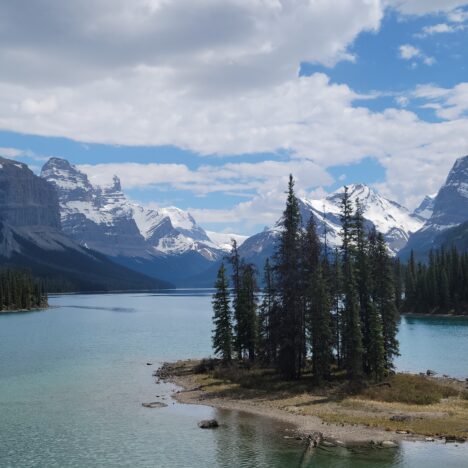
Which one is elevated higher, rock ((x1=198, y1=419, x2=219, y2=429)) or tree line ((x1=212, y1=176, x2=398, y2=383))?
tree line ((x1=212, y1=176, x2=398, y2=383))

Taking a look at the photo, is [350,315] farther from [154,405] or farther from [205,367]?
[205,367]

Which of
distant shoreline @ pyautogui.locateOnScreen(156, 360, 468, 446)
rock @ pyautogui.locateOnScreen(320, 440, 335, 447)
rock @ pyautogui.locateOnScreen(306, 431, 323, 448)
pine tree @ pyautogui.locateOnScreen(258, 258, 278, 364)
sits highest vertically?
pine tree @ pyautogui.locateOnScreen(258, 258, 278, 364)

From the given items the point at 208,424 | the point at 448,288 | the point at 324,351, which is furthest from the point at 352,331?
the point at 448,288

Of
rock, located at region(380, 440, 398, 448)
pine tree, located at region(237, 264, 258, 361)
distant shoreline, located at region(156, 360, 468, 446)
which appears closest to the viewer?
rock, located at region(380, 440, 398, 448)

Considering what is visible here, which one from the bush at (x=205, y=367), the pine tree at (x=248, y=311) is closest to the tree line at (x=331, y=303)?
the pine tree at (x=248, y=311)

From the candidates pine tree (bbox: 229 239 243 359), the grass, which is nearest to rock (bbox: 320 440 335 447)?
the grass

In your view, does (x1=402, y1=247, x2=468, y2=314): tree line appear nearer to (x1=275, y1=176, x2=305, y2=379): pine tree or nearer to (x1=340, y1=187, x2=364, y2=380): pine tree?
(x1=340, y1=187, x2=364, y2=380): pine tree

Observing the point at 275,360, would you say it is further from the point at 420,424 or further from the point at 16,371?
the point at 16,371

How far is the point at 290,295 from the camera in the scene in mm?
68875

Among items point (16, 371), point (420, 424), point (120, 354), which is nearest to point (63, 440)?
point (420, 424)

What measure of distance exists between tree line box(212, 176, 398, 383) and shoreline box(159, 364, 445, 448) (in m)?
9.19

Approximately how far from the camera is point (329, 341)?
6556cm

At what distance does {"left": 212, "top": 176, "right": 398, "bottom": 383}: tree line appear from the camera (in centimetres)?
6562

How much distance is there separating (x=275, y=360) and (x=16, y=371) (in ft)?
119
